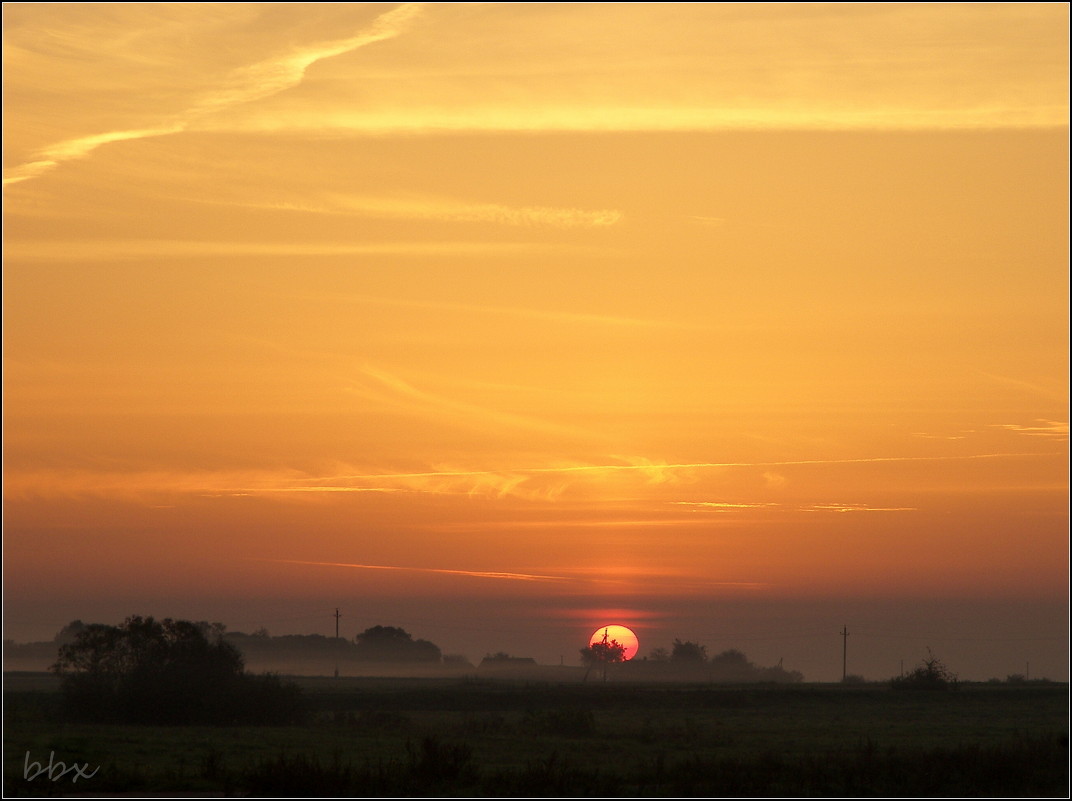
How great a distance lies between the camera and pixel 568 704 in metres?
83.4

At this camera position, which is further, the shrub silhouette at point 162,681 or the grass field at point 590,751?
the shrub silhouette at point 162,681

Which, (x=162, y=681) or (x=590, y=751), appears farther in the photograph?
(x=162, y=681)

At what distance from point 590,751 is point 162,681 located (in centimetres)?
2715

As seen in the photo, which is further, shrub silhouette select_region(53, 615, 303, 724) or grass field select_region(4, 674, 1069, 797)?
shrub silhouette select_region(53, 615, 303, 724)

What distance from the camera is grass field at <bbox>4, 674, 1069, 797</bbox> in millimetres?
32750

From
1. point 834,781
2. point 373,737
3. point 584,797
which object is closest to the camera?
point 584,797

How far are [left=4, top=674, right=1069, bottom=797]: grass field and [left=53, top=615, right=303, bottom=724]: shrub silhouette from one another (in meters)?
2.18

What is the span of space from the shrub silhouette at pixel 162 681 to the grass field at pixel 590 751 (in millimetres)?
2180

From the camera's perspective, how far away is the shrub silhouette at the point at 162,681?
6219 cm

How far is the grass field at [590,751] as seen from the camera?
3275cm

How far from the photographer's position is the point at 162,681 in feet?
207

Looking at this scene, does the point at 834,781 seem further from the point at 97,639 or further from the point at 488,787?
the point at 97,639

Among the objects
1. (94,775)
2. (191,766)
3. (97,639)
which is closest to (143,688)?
(97,639)

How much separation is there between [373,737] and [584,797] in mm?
23024
